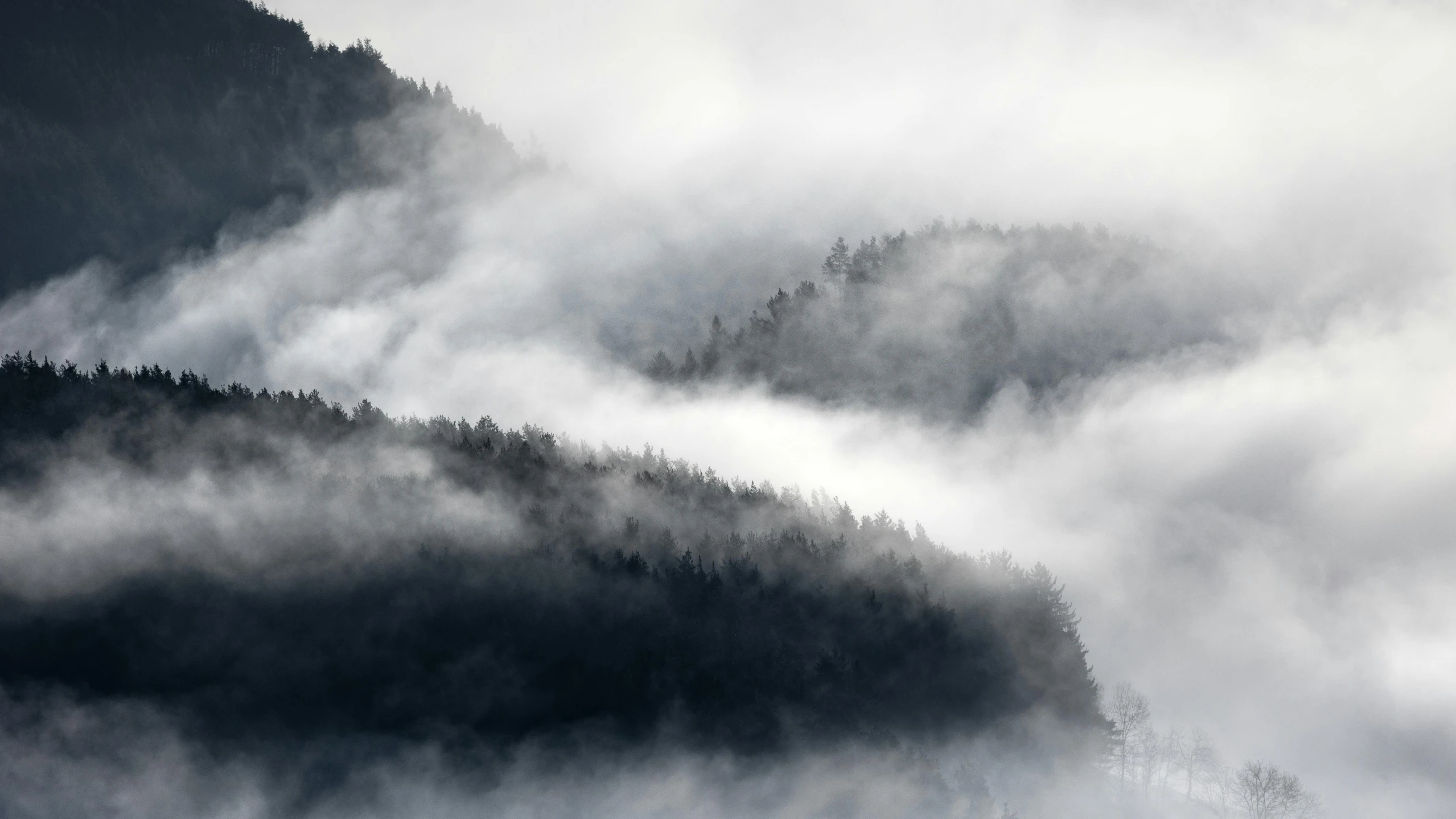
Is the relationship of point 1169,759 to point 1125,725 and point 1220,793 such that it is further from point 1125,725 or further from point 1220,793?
point 1125,725

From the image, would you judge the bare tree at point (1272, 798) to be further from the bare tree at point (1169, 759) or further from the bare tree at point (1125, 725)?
the bare tree at point (1125, 725)

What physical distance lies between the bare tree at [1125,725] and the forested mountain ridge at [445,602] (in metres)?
4.88

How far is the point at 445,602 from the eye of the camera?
106 m

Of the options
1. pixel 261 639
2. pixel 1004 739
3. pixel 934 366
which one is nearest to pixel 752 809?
pixel 1004 739

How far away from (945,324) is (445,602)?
93.6 metres

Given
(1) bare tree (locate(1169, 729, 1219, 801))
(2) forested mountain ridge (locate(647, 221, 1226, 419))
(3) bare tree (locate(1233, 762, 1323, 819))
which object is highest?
(2) forested mountain ridge (locate(647, 221, 1226, 419))

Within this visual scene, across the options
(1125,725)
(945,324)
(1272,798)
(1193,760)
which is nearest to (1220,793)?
(1193,760)

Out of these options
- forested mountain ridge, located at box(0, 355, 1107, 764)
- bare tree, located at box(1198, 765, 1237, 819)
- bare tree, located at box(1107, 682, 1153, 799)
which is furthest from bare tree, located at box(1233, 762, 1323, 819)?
forested mountain ridge, located at box(0, 355, 1107, 764)

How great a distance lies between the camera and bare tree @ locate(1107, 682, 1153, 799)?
10812 centimetres

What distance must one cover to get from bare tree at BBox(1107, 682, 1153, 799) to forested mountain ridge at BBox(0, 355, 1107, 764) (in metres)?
4.88

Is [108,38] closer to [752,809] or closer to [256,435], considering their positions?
[256,435]

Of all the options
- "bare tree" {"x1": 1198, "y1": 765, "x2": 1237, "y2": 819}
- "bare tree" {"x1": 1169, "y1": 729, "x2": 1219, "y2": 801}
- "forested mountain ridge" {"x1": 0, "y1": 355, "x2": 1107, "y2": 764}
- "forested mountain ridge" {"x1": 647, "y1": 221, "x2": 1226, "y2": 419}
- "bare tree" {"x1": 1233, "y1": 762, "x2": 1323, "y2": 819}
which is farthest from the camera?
"forested mountain ridge" {"x1": 647, "y1": 221, "x2": 1226, "y2": 419}

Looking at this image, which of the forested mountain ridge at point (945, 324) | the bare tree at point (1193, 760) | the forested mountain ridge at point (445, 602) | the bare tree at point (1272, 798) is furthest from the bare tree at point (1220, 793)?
the forested mountain ridge at point (945, 324)

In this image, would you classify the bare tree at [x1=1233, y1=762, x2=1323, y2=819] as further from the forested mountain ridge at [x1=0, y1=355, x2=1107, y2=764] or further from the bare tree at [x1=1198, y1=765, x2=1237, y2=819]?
the forested mountain ridge at [x1=0, y1=355, x2=1107, y2=764]
